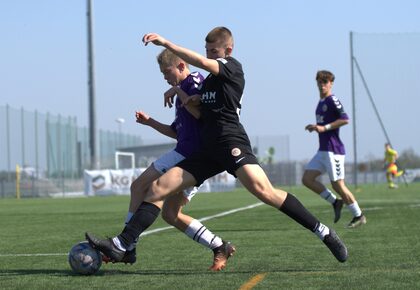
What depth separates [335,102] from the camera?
12656 millimetres

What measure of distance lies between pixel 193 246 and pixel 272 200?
2.56 meters

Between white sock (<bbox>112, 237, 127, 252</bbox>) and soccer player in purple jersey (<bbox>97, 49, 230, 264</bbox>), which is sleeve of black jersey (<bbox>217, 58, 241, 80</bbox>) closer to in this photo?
soccer player in purple jersey (<bbox>97, 49, 230, 264</bbox>)

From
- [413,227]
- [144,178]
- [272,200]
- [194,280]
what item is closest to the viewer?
[194,280]

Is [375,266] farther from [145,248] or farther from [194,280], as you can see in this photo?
[145,248]

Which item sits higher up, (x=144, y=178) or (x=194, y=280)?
(x=144, y=178)

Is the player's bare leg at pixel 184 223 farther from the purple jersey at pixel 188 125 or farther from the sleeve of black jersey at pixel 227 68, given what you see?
the sleeve of black jersey at pixel 227 68

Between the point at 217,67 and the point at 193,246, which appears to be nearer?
the point at 217,67

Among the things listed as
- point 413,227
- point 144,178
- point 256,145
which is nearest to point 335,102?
point 413,227

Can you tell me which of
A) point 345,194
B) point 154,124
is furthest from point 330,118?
point 154,124

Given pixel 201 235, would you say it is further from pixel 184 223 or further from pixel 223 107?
pixel 223 107

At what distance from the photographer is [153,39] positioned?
6.23 meters

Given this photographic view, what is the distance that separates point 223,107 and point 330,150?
20.3 feet

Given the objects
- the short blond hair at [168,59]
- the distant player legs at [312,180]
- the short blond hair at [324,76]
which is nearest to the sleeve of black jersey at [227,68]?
the short blond hair at [168,59]

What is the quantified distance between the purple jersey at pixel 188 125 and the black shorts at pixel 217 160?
0.14m
